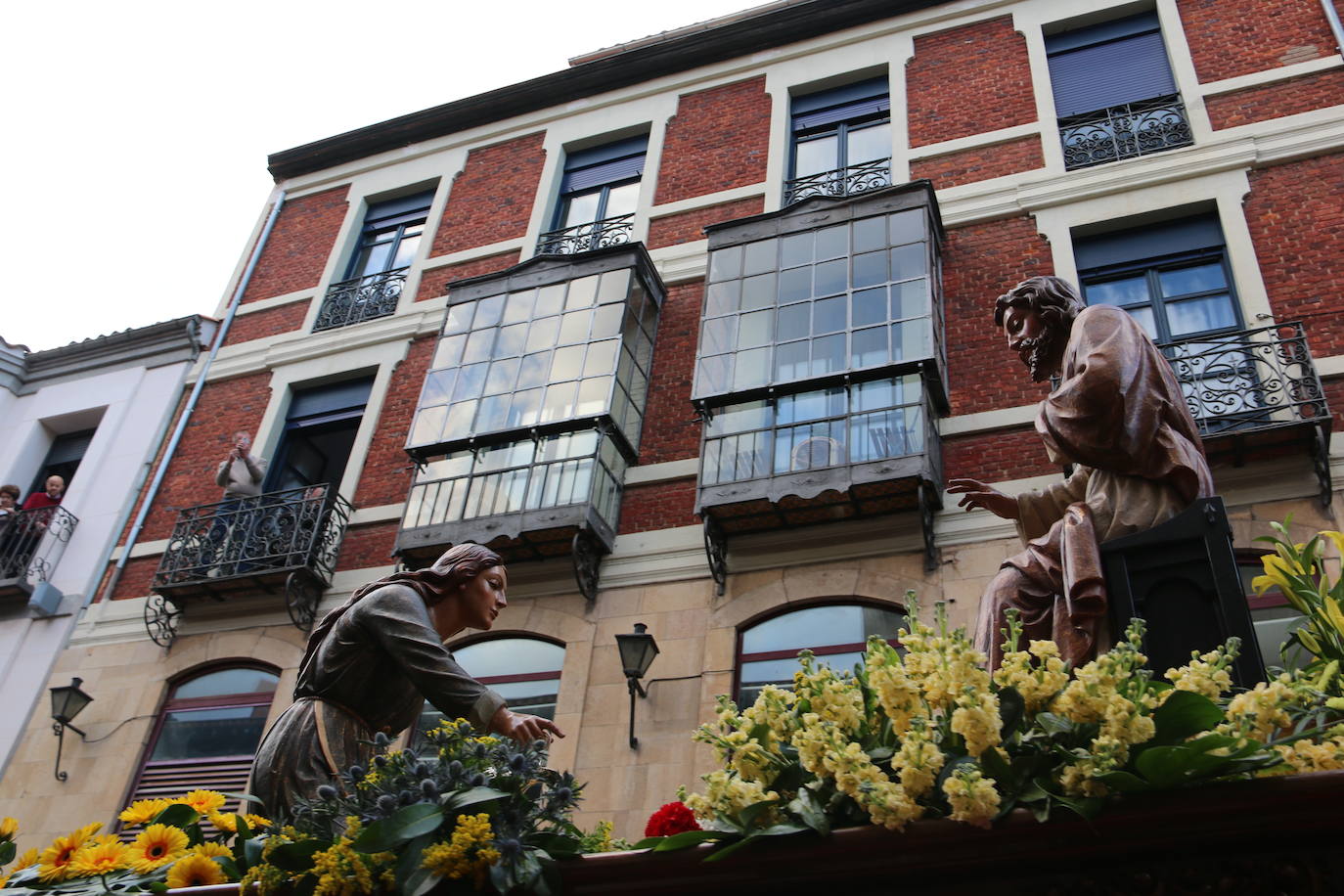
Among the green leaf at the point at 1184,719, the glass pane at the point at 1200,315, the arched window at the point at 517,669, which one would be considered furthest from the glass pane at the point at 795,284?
the green leaf at the point at 1184,719

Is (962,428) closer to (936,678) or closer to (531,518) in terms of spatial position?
(531,518)

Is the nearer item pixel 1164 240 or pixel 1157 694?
pixel 1157 694

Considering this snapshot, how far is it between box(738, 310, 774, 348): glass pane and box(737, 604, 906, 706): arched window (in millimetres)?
2622

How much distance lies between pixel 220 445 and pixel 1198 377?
10.4 meters

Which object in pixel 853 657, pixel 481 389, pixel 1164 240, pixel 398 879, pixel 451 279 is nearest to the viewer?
pixel 398 879

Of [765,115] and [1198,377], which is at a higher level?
[765,115]

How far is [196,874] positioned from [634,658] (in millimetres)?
5531

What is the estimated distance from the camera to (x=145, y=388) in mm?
14227

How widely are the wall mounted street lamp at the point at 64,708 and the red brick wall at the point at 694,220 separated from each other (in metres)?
7.33

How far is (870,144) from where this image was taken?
1255 centimetres

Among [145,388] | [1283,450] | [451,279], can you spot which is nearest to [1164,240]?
[1283,450]

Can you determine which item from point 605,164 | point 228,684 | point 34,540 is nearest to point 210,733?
point 228,684

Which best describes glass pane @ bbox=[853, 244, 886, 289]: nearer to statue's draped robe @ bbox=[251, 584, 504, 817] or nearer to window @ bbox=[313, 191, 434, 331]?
window @ bbox=[313, 191, 434, 331]

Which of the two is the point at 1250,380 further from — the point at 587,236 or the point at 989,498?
the point at 587,236
